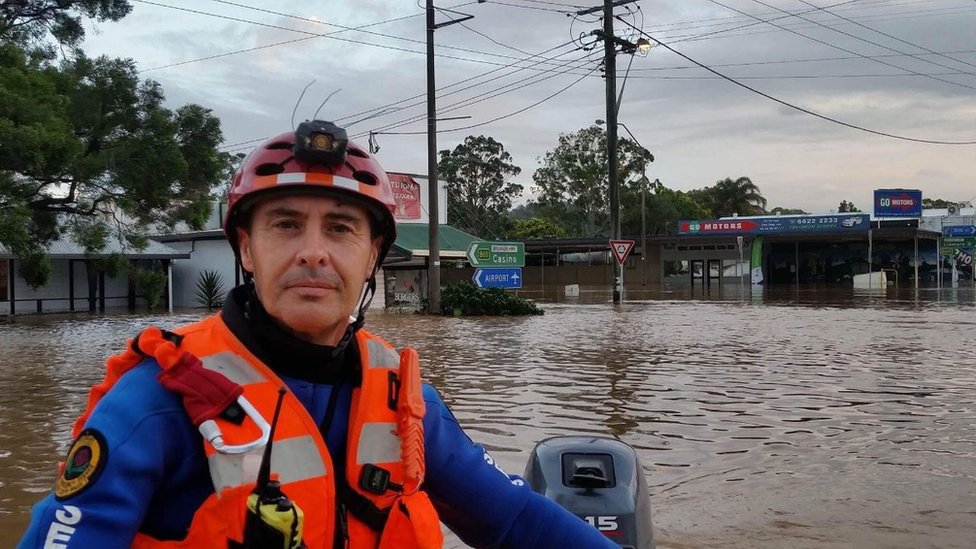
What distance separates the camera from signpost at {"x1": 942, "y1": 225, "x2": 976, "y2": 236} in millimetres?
50938

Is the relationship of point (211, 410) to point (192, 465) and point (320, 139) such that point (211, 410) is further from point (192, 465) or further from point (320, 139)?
point (320, 139)

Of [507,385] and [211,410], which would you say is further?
[507,385]

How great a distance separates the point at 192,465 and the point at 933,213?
2743 inches

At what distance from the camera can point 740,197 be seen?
8462 cm

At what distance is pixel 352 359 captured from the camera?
6.10 ft

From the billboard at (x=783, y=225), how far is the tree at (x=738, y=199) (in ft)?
107

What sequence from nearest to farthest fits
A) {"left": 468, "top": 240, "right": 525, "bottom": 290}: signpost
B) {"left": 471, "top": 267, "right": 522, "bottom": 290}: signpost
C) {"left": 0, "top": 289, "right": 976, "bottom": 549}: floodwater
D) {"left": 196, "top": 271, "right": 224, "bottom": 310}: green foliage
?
{"left": 0, "top": 289, "right": 976, "bottom": 549}: floodwater → {"left": 471, "top": 267, "right": 522, "bottom": 290}: signpost → {"left": 468, "top": 240, "right": 525, "bottom": 290}: signpost → {"left": 196, "top": 271, "right": 224, "bottom": 310}: green foliage

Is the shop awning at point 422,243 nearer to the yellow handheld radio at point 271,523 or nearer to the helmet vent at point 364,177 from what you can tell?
the helmet vent at point 364,177

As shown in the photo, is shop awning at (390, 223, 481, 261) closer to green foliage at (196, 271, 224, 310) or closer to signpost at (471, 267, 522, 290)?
signpost at (471, 267, 522, 290)

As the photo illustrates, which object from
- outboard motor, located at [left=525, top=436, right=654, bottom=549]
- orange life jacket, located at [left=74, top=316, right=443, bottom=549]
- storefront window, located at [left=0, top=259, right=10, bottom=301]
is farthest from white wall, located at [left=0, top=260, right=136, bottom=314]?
orange life jacket, located at [left=74, top=316, right=443, bottom=549]

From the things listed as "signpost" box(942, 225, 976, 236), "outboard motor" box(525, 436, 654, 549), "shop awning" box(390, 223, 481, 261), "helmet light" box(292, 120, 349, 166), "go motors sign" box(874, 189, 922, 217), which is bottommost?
"outboard motor" box(525, 436, 654, 549)

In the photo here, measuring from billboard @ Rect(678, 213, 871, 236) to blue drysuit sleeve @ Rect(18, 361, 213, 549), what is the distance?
49.7 meters

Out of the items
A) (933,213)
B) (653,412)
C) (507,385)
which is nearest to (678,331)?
(507,385)

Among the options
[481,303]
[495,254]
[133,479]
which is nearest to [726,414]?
[133,479]
